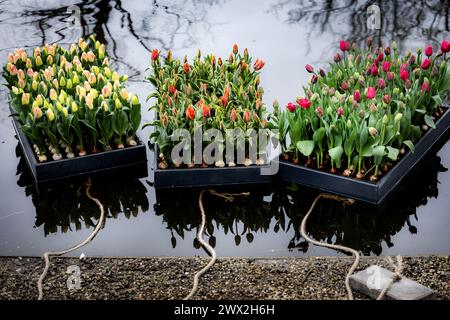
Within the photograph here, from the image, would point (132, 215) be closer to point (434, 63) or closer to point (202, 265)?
point (202, 265)

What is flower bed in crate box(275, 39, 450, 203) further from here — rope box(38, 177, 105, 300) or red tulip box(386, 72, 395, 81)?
rope box(38, 177, 105, 300)

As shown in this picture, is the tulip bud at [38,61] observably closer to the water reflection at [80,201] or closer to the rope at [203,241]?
the water reflection at [80,201]

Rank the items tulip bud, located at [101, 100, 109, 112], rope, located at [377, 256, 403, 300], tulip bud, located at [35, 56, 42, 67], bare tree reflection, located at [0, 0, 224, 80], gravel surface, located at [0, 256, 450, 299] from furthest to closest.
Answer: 1. bare tree reflection, located at [0, 0, 224, 80]
2. tulip bud, located at [35, 56, 42, 67]
3. tulip bud, located at [101, 100, 109, 112]
4. gravel surface, located at [0, 256, 450, 299]
5. rope, located at [377, 256, 403, 300]

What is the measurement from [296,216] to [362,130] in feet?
2.21

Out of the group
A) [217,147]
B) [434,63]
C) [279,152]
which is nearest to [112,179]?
[217,147]

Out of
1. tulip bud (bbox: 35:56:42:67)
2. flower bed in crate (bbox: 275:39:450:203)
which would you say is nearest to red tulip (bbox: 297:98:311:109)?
flower bed in crate (bbox: 275:39:450:203)

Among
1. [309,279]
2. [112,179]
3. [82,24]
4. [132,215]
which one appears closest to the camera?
[309,279]

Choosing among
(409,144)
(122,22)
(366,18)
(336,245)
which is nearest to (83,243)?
(336,245)

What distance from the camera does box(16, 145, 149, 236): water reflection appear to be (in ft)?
14.2

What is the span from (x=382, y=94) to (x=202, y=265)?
1843 mm

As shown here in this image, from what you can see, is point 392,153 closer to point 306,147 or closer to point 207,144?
point 306,147

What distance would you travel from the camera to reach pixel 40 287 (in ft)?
11.6

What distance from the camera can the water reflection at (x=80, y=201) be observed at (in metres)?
4.32

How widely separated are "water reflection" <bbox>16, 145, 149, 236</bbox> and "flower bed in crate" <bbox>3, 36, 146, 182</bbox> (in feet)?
0.34
